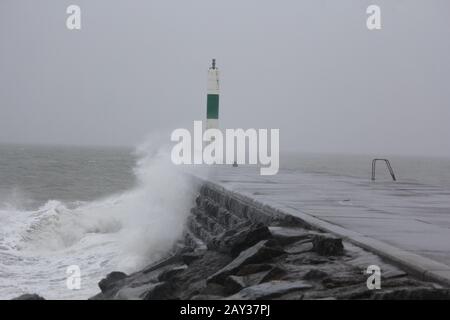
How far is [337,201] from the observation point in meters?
8.00

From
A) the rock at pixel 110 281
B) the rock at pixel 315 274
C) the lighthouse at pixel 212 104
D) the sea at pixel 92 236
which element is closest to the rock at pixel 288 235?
the rock at pixel 315 274

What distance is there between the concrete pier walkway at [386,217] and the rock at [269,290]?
682 mm

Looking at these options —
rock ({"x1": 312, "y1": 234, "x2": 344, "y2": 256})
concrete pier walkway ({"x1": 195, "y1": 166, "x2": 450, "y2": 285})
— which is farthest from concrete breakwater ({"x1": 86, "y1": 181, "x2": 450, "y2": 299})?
concrete pier walkway ({"x1": 195, "y1": 166, "x2": 450, "y2": 285})

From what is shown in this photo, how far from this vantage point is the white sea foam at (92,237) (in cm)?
922

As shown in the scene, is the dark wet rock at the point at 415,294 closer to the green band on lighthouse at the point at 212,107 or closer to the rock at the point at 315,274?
the rock at the point at 315,274

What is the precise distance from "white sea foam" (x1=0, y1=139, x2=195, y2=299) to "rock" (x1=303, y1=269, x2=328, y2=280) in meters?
4.31

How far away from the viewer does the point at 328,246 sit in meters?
4.59

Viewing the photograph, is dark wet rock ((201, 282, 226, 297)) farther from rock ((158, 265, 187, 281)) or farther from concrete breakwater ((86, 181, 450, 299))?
rock ((158, 265, 187, 281))

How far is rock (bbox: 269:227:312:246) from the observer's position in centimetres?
509

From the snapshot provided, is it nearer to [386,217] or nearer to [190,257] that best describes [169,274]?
[190,257]

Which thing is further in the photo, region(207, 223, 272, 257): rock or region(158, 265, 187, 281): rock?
region(158, 265, 187, 281): rock
